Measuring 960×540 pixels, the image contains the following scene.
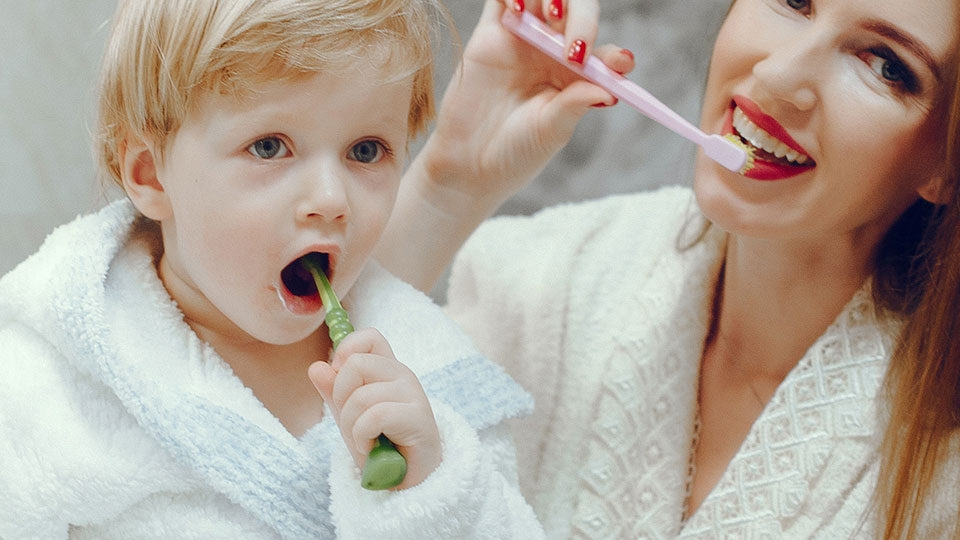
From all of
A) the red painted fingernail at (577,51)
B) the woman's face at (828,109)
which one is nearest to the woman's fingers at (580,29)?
the red painted fingernail at (577,51)

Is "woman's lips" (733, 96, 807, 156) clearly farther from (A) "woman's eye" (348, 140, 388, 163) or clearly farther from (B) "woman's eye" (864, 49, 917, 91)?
(A) "woman's eye" (348, 140, 388, 163)

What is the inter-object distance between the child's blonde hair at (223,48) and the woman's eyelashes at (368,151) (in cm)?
5

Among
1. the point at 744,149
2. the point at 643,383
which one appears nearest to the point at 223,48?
the point at 744,149

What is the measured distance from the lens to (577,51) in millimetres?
878

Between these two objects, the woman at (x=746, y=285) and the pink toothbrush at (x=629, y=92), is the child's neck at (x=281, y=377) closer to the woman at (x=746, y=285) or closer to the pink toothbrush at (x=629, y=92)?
the woman at (x=746, y=285)

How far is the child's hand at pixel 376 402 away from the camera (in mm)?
614

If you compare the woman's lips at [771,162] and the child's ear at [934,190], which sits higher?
the child's ear at [934,190]

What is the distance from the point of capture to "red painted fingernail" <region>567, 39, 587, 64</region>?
88cm

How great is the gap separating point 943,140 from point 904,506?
0.30 metres

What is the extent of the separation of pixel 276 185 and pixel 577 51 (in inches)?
12.5

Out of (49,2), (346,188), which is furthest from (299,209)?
(49,2)

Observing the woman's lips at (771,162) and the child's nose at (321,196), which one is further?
the woman's lips at (771,162)

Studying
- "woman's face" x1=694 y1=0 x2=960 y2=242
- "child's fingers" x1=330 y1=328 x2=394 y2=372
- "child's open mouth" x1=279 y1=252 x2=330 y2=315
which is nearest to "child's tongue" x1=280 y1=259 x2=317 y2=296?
"child's open mouth" x1=279 y1=252 x2=330 y2=315

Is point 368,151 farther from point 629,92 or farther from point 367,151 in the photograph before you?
point 629,92
